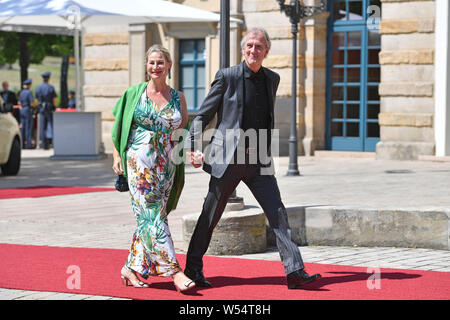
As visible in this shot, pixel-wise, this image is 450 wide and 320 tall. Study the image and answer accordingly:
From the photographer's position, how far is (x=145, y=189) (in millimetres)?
6098

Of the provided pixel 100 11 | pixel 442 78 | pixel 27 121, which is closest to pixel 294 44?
pixel 442 78

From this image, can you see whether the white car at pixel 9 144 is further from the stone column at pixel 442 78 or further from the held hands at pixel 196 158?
the held hands at pixel 196 158

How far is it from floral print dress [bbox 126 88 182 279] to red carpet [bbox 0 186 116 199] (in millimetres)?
6392

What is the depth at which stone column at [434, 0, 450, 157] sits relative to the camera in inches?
645

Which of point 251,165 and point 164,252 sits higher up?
point 251,165

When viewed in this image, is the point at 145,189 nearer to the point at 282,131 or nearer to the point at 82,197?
the point at 82,197

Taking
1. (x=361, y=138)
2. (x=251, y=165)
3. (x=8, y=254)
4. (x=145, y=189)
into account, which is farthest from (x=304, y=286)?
(x=361, y=138)

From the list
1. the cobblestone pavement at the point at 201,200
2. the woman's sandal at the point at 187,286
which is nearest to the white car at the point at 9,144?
the cobblestone pavement at the point at 201,200

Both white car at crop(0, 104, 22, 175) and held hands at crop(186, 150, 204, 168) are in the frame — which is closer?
held hands at crop(186, 150, 204, 168)

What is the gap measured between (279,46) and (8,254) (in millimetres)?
11803

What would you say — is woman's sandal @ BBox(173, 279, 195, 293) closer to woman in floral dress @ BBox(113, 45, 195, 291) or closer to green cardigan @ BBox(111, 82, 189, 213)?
woman in floral dress @ BBox(113, 45, 195, 291)

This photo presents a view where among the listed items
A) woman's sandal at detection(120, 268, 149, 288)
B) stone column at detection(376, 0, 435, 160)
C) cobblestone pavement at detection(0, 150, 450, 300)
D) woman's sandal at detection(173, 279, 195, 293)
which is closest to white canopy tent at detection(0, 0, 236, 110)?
cobblestone pavement at detection(0, 150, 450, 300)

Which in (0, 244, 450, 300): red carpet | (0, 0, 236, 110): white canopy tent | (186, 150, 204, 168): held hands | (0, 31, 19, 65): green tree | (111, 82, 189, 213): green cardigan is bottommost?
(0, 244, 450, 300): red carpet

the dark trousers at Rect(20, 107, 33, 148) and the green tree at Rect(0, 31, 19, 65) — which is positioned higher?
the green tree at Rect(0, 31, 19, 65)
